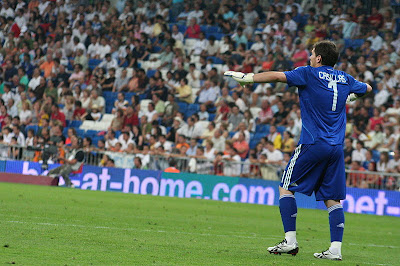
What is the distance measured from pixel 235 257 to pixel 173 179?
14.4 meters

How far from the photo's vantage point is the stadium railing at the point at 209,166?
20141 mm

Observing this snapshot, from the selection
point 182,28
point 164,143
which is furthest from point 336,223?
point 182,28

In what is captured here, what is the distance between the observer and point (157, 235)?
977cm

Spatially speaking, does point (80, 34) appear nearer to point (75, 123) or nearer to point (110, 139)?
point (75, 123)

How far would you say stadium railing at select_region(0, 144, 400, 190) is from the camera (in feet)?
66.1

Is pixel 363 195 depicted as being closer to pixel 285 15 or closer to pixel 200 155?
pixel 200 155

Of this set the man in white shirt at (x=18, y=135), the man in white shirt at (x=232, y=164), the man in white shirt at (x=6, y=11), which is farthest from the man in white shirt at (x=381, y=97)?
the man in white shirt at (x=6, y=11)

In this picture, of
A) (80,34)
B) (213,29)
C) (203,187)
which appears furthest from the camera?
(80,34)

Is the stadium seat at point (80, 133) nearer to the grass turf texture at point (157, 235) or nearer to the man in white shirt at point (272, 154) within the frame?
the man in white shirt at point (272, 154)

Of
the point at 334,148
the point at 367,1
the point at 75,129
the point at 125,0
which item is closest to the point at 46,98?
the point at 75,129

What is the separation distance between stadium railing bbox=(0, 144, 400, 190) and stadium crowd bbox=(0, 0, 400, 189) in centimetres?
4

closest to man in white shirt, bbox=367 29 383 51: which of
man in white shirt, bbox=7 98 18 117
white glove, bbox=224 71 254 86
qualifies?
man in white shirt, bbox=7 98 18 117

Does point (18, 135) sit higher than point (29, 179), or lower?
higher

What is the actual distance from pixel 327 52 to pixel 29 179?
1658cm
